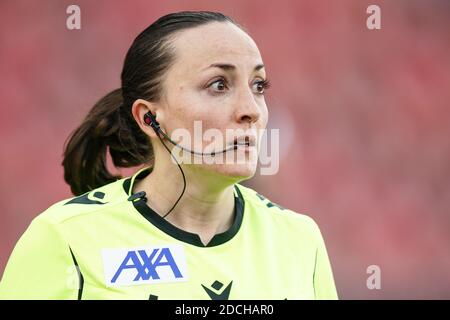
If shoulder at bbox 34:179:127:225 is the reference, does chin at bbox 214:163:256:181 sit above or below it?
above

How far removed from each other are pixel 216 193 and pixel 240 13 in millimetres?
4202

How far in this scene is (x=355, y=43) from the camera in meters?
6.62

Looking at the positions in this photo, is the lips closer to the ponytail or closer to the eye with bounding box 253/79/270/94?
the eye with bounding box 253/79/270/94

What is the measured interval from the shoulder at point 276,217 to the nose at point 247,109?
38cm

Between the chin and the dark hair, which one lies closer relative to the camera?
the chin

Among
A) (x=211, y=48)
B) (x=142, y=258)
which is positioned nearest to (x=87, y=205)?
(x=142, y=258)

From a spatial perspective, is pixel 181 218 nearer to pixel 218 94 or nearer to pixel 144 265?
pixel 144 265

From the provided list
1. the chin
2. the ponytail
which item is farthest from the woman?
the ponytail

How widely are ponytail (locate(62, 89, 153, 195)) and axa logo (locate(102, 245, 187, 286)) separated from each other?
464 mm

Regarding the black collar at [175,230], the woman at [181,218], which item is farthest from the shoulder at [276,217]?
the black collar at [175,230]

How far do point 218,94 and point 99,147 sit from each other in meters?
0.69

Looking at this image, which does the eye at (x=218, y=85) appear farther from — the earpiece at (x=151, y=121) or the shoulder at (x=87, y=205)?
the shoulder at (x=87, y=205)

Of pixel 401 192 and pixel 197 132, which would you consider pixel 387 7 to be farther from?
pixel 197 132

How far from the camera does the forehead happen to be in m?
2.21
